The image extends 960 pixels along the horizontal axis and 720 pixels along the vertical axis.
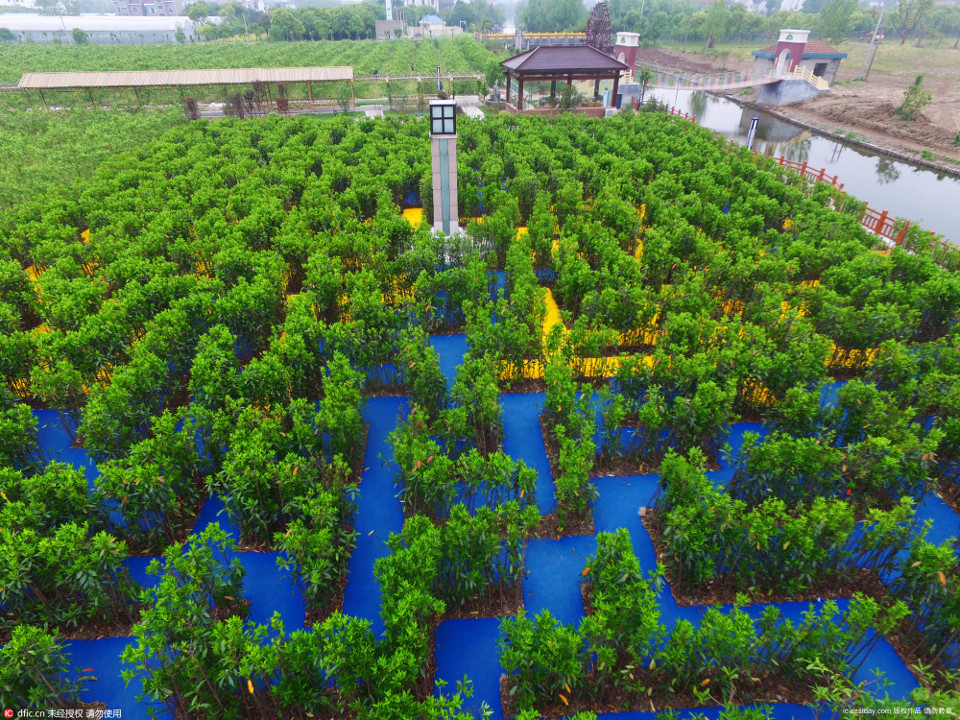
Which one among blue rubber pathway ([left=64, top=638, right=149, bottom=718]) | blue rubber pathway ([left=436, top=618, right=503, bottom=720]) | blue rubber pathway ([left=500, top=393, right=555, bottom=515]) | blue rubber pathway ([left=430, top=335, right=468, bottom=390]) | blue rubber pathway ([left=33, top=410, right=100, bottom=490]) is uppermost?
blue rubber pathway ([left=430, top=335, right=468, bottom=390])

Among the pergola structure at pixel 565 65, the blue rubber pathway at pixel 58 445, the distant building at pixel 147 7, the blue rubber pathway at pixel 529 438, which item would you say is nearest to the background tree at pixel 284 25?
the pergola structure at pixel 565 65

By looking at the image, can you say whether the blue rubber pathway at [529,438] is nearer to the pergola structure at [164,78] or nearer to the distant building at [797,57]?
the pergola structure at [164,78]

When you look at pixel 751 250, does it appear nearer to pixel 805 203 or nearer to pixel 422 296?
pixel 805 203

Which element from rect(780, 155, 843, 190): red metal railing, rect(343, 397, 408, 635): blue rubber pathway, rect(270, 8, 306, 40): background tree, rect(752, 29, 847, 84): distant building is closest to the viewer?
rect(343, 397, 408, 635): blue rubber pathway

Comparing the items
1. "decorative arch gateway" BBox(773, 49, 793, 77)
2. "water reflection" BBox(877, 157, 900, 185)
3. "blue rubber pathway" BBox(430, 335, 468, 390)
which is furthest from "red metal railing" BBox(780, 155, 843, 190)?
"decorative arch gateway" BBox(773, 49, 793, 77)

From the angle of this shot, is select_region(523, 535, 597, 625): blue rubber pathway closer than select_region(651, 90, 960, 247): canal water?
Yes

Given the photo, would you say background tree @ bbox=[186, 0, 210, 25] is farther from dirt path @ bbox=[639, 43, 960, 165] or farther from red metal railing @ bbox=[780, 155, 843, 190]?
red metal railing @ bbox=[780, 155, 843, 190]

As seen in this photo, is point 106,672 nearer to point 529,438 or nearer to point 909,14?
point 529,438
